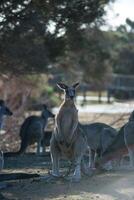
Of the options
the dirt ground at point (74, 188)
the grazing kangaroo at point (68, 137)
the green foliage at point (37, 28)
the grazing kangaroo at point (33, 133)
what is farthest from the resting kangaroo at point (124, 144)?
the green foliage at point (37, 28)

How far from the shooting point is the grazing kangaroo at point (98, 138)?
517 inches

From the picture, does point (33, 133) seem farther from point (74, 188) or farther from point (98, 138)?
point (74, 188)

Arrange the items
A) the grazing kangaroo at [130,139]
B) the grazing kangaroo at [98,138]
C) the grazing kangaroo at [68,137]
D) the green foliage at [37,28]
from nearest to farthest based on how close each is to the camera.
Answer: the grazing kangaroo at [68,137] < the grazing kangaroo at [130,139] < the grazing kangaroo at [98,138] < the green foliage at [37,28]

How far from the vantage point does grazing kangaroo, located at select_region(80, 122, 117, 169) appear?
1312cm

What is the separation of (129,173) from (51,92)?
31.3 m

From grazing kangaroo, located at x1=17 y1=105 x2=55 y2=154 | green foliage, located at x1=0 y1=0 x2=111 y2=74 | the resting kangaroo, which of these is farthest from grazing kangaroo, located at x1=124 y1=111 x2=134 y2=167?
green foliage, located at x1=0 y1=0 x2=111 y2=74

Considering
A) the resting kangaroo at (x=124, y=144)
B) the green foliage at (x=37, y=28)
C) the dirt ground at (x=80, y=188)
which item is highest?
the green foliage at (x=37, y=28)

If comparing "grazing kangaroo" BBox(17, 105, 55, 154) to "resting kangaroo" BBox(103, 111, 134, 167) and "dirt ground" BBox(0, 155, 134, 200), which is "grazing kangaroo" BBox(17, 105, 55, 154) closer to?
"dirt ground" BBox(0, 155, 134, 200)

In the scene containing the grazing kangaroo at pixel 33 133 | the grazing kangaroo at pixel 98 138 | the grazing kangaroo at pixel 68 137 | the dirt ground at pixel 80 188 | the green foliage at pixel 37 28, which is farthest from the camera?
the green foliage at pixel 37 28

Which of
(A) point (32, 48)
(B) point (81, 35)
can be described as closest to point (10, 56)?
(A) point (32, 48)

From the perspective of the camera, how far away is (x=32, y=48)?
840 inches

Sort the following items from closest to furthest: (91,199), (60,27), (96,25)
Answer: (91,199) → (60,27) → (96,25)

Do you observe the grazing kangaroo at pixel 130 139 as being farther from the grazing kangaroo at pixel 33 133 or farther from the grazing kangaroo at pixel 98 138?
→ the grazing kangaroo at pixel 33 133

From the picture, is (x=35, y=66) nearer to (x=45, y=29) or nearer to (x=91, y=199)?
(x=45, y=29)
